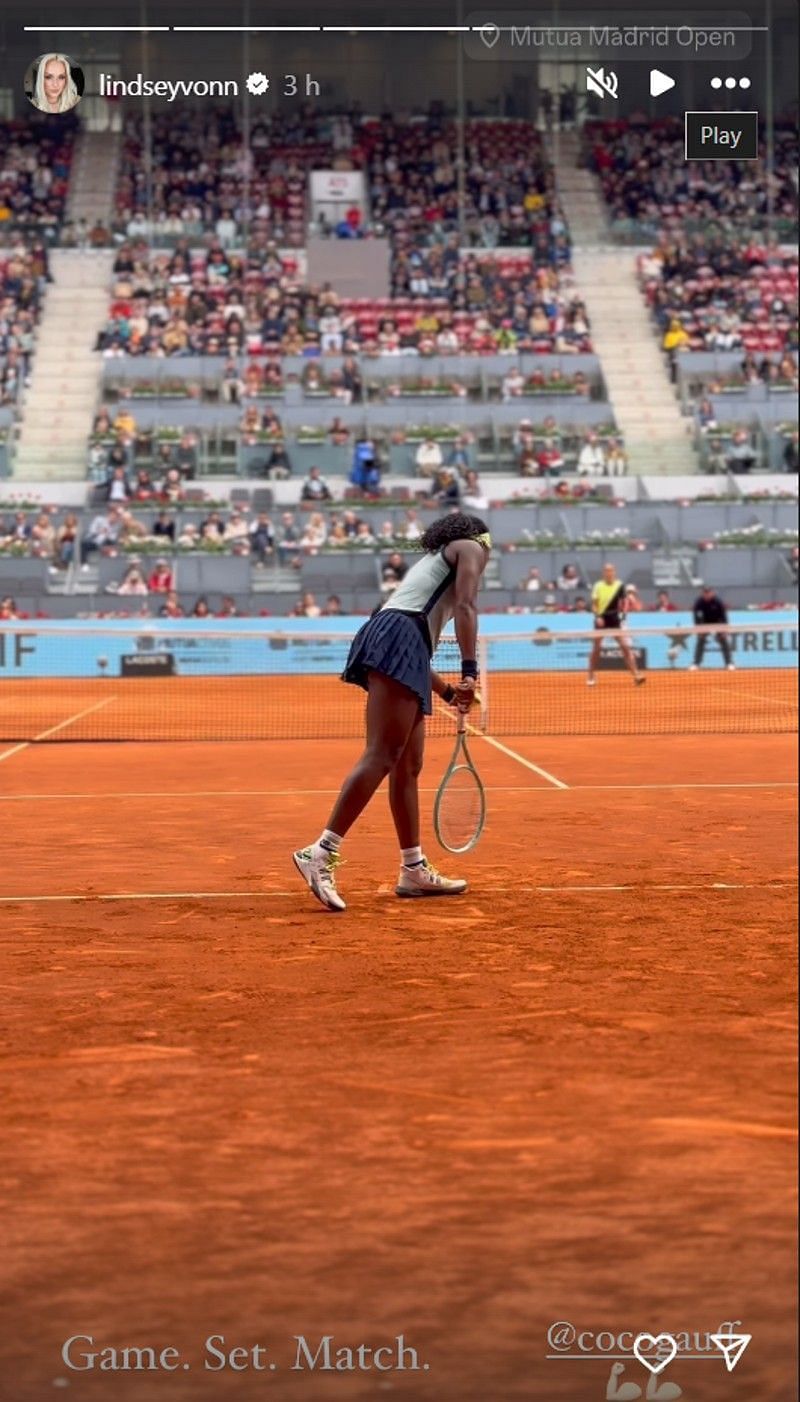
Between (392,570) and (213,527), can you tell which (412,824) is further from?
(213,527)

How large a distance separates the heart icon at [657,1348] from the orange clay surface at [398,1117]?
0.03 m

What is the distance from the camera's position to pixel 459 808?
8.50 meters

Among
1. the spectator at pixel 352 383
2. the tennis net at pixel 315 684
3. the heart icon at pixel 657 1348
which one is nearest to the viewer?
the heart icon at pixel 657 1348

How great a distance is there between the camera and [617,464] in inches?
1265

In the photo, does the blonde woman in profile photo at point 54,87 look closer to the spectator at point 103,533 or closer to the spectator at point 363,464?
the spectator at point 103,533

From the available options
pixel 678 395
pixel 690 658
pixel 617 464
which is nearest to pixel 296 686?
pixel 690 658

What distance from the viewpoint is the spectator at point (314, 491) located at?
31000mm

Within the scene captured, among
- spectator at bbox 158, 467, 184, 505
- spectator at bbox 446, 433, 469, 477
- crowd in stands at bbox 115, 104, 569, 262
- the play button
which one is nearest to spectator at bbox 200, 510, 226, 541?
spectator at bbox 158, 467, 184, 505

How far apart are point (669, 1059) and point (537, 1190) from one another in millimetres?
1302

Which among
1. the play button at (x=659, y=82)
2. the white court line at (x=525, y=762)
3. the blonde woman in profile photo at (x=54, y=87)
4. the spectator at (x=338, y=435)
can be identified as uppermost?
the spectator at (x=338, y=435)

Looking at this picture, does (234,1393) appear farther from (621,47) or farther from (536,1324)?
(621,47)

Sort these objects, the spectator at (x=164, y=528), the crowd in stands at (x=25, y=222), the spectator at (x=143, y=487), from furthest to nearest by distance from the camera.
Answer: the crowd in stands at (x=25, y=222), the spectator at (x=143, y=487), the spectator at (x=164, y=528)

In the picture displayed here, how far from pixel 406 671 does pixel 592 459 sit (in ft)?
84.0

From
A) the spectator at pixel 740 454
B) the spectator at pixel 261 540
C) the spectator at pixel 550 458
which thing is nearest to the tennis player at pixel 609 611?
the spectator at pixel 261 540
